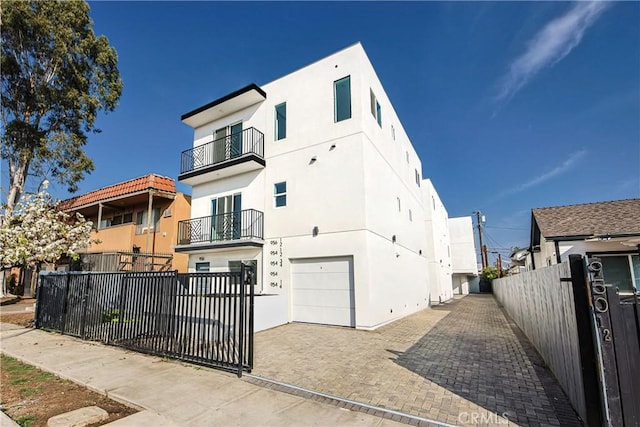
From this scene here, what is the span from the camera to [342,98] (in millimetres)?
11648

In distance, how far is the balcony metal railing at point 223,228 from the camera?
12672 mm

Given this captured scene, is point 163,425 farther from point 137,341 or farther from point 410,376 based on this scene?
point 137,341

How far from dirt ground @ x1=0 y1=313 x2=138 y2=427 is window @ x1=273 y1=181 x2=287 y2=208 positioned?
27.8 feet

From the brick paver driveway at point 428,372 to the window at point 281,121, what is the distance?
809 centimetres

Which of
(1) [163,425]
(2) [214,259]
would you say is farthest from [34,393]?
(2) [214,259]

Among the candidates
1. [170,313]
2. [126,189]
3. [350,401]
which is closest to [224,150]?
[126,189]

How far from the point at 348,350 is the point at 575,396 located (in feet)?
14.3

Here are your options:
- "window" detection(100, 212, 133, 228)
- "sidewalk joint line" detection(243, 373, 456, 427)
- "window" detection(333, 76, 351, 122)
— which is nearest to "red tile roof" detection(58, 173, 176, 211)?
"window" detection(100, 212, 133, 228)

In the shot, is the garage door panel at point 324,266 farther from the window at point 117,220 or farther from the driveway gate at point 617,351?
the window at point 117,220

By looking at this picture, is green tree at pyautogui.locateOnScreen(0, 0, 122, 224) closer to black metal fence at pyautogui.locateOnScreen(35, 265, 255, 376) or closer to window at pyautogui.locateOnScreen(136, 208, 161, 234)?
window at pyautogui.locateOnScreen(136, 208, 161, 234)

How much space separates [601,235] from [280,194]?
13828 mm

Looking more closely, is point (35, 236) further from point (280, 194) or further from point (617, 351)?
point (617, 351)

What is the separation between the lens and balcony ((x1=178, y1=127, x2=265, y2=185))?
13.0 m

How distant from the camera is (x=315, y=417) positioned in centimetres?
374
